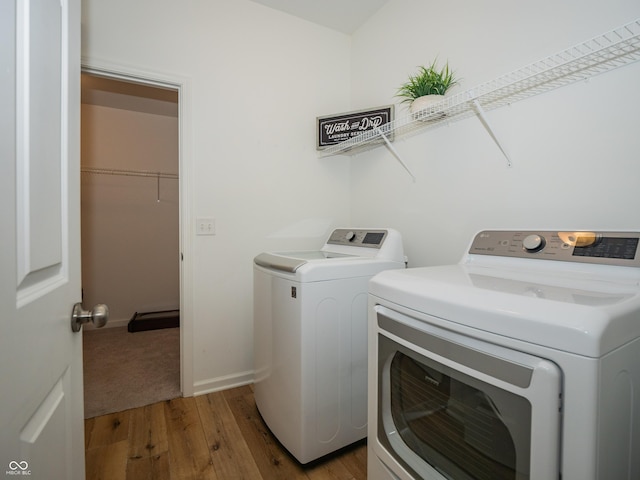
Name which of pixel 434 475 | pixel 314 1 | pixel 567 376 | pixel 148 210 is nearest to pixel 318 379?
pixel 434 475

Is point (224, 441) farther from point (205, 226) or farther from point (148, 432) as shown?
point (205, 226)

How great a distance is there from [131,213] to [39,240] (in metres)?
3.40

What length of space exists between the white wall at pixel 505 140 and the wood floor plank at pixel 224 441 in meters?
1.38

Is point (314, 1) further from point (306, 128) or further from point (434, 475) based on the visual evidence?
point (434, 475)

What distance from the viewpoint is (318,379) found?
135 centimetres

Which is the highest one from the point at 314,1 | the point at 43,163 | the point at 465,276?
the point at 314,1

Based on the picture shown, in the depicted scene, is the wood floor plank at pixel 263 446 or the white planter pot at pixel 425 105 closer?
the wood floor plank at pixel 263 446

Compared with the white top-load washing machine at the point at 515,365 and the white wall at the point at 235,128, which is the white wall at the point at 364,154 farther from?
the white top-load washing machine at the point at 515,365

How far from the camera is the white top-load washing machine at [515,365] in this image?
0.54 metres

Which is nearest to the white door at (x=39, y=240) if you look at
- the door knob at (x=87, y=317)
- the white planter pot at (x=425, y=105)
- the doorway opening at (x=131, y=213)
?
the door knob at (x=87, y=317)

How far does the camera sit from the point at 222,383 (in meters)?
2.06

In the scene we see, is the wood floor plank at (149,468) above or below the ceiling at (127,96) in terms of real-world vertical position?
below

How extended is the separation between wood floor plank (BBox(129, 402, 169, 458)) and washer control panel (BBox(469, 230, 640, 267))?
176 cm

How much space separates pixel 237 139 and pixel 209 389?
170 centimetres
